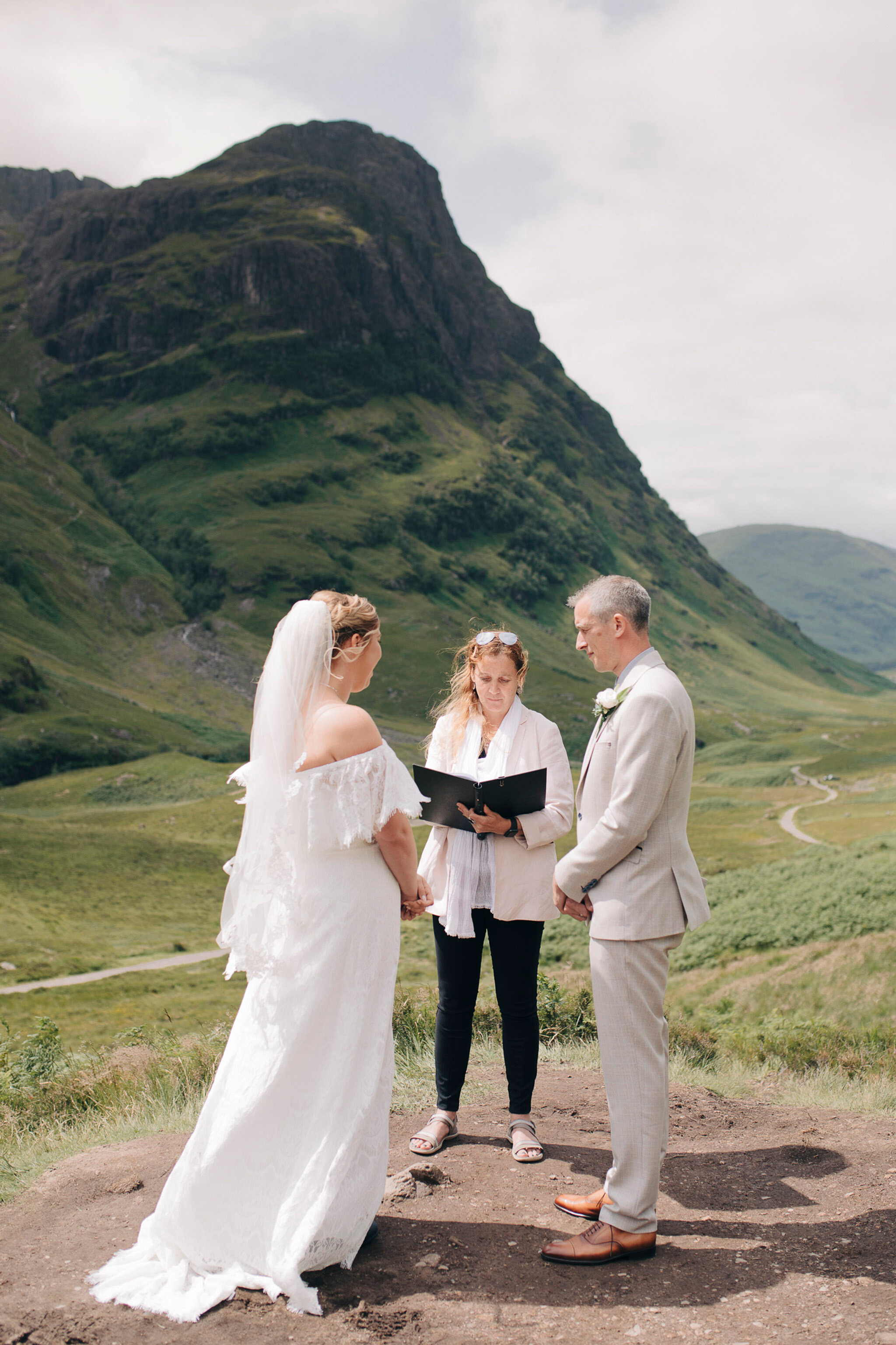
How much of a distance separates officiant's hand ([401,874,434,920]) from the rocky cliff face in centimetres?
17899

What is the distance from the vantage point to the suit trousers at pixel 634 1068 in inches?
166

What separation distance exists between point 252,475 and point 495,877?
517 feet

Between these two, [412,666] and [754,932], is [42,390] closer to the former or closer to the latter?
[412,666]

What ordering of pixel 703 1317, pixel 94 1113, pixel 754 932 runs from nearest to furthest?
1. pixel 703 1317
2. pixel 94 1113
3. pixel 754 932

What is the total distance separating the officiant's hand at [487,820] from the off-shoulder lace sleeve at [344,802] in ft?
3.46

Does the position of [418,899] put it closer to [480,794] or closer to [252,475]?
[480,794]

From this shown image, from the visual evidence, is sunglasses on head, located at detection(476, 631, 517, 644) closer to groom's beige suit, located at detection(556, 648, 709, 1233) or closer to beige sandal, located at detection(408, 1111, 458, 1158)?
groom's beige suit, located at detection(556, 648, 709, 1233)

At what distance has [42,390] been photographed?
562 feet

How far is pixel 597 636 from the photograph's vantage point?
4.57m

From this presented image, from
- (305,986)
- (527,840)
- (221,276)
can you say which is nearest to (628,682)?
(527,840)

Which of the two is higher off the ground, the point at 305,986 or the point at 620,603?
the point at 620,603

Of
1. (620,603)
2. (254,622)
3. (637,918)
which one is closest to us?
(637,918)

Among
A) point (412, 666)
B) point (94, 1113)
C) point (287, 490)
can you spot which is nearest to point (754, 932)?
point (94, 1113)

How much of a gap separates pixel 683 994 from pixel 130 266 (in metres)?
193
